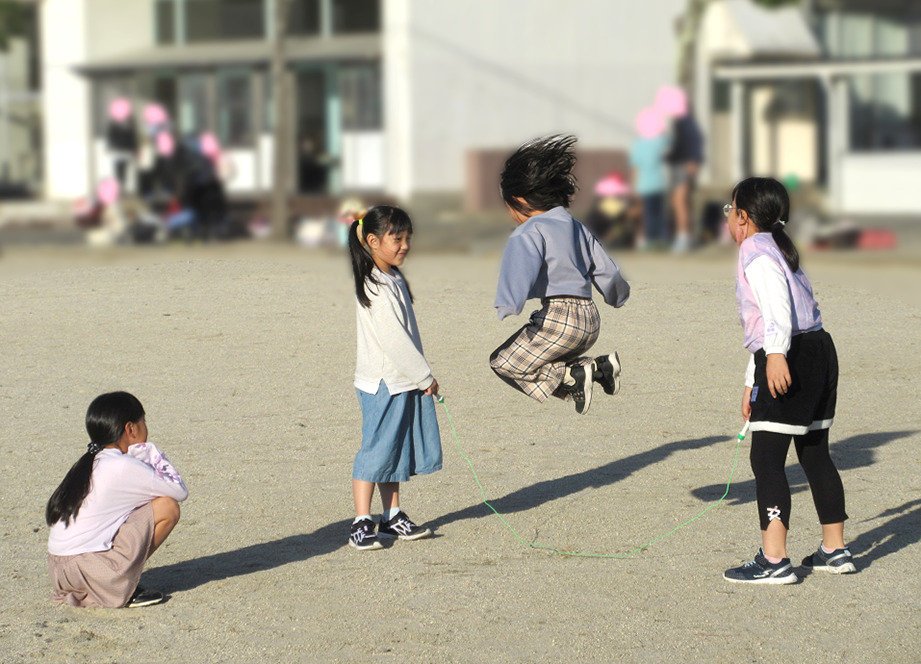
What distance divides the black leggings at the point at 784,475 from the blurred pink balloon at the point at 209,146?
16.6m

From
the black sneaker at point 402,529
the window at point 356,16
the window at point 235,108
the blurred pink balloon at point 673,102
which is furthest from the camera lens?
the window at point 235,108

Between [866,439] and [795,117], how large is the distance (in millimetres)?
20622

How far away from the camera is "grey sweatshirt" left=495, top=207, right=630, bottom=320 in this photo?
5465 millimetres

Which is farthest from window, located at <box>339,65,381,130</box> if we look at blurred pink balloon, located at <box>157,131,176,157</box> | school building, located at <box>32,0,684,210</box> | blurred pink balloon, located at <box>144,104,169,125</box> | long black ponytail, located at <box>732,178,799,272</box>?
long black ponytail, located at <box>732,178,799,272</box>

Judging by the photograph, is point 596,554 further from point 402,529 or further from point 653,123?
point 653,123

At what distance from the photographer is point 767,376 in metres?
4.96

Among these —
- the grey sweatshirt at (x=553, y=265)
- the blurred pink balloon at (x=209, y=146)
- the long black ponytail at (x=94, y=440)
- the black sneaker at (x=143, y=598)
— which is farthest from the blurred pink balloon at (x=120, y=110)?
the black sneaker at (x=143, y=598)

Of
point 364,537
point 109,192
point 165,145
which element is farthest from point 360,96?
point 364,537

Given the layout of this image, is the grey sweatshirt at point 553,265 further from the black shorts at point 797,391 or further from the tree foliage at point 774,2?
the tree foliage at point 774,2

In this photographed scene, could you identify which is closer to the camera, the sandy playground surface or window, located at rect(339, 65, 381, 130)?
the sandy playground surface

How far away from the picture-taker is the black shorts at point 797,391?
506cm

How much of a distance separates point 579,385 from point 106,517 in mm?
1925

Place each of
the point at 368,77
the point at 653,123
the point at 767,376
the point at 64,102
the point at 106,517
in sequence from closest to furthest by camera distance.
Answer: the point at 106,517 < the point at 767,376 < the point at 653,123 < the point at 368,77 < the point at 64,102

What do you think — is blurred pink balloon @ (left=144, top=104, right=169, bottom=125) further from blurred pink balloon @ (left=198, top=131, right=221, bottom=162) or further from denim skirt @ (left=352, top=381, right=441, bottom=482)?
denim skirt @ (left=352, top=381, right=441, bottom=482)
